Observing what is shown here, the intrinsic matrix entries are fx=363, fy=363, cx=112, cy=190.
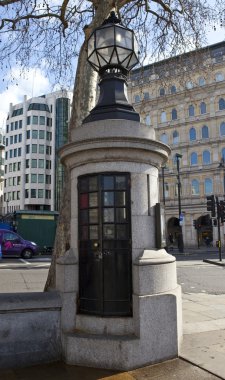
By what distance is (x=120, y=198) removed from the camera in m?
5.02

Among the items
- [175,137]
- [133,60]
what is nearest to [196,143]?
[175,137]

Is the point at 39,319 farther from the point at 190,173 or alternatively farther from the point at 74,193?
the point at 190,173

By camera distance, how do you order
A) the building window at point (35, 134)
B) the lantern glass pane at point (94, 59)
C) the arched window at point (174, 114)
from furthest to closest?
the building window at point (35, 134), the arched window at point (174, 114), the lantern glass pane at point (94, 59)

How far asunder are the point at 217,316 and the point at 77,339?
138 inches

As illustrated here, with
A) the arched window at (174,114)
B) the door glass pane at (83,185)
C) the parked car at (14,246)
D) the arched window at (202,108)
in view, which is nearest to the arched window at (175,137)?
the arched window at (174,114)

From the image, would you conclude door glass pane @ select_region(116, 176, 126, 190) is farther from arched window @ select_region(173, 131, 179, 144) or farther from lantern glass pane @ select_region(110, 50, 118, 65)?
arched window @ select_region(173, 131, 179, 144)

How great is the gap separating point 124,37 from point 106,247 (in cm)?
302

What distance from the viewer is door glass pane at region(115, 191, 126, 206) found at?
16.4ft

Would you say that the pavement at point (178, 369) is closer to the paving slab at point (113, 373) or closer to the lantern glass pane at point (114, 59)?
the paving slab at point (113, 373)

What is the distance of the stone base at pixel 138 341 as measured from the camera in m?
4.42

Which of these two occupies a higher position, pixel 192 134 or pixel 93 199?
pixel 192 134

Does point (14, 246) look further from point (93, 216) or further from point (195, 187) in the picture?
point (195, 187)

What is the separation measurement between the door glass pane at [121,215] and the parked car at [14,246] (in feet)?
65.9

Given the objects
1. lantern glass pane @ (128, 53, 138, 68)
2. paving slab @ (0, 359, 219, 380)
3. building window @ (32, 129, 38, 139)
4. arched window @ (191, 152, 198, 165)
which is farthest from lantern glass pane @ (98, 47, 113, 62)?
building window @ (32, 129, 38, 139)
